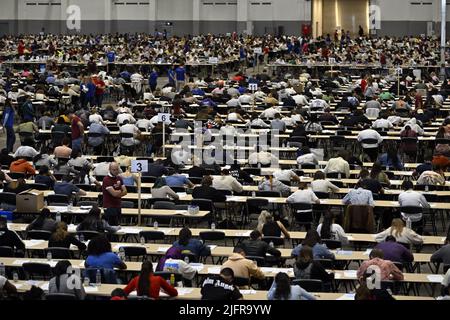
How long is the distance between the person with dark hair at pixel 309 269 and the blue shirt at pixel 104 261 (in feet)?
7.16

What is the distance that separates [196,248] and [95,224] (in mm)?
1958

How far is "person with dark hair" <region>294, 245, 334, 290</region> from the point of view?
41.9ft

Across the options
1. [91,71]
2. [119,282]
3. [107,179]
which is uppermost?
[91,71]

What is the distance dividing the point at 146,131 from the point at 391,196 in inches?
327

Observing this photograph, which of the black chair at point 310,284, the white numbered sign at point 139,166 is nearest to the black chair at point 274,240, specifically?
the black chair at point 310,284

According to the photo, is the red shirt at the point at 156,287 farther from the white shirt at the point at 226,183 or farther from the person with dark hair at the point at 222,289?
the white shirt at the point at 226,183

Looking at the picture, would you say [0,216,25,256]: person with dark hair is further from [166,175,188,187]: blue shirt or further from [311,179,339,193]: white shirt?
[311,179,339,193]: white shirt

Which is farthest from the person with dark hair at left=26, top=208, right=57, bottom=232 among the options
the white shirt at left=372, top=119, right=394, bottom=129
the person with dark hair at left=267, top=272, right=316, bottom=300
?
the white shirt at left=372, top=119, right=394, bottom=129

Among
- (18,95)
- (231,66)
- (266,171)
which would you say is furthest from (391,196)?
(231,66)

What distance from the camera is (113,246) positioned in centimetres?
1440

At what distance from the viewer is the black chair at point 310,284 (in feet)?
40.5

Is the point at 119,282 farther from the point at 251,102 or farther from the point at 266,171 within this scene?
the point at 251,102

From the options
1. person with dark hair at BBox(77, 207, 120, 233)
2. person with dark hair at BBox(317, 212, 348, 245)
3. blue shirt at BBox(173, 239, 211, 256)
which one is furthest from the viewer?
person with dark hair at BBox(77, 207, 120, 233)

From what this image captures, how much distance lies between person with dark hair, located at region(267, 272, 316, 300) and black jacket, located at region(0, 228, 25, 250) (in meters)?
4.18
